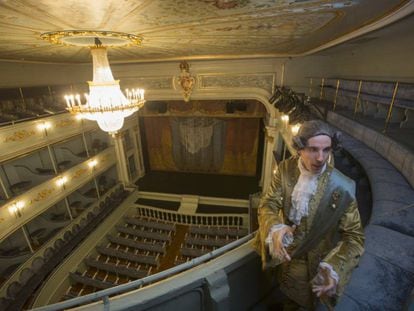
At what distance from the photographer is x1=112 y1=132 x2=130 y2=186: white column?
10047 millimetres

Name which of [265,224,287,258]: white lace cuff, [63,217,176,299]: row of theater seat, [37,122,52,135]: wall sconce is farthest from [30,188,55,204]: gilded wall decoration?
[265,224,287,258]: white lace cuff

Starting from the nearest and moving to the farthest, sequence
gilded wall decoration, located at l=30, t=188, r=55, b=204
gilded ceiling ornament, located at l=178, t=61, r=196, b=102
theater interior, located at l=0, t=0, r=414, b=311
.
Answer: theater interior, located at l=0, t=0, r=414, b=311 → gilded wall decoration, located at l=30, t=188, r=55, b=204 → gilded ceiling ornament, located at l=178, t=61, r=196, b=102

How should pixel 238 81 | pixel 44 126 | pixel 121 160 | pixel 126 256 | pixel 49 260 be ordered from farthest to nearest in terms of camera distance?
→ pixel 121 160 → pixel 238 81 → pixel 126 256 → pixel 44 126 → pixel 49 260

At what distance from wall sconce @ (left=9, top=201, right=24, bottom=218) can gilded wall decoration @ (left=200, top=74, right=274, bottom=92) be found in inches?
281

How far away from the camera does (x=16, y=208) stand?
5.88m

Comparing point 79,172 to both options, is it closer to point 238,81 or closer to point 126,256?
point 126,256

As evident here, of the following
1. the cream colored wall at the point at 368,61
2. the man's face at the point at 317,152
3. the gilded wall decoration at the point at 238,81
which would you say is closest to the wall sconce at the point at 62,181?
the gilded wall decoration at the point at 238,81

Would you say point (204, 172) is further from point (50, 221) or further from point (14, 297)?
point (14, 297)

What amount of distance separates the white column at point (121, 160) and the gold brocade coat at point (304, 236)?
386 inches

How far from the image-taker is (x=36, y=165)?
7547mm

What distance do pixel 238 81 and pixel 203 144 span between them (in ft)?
15.9

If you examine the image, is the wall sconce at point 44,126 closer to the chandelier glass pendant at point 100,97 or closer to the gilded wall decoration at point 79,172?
the gilded wall decoration at point 79,172

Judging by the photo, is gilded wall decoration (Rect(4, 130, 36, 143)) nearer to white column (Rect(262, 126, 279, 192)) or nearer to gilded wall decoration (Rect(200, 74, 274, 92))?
gilded wall decoration (Rect(200, 74, 274, 92))

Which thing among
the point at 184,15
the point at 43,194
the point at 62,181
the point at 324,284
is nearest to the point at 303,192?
the point at 324,284
